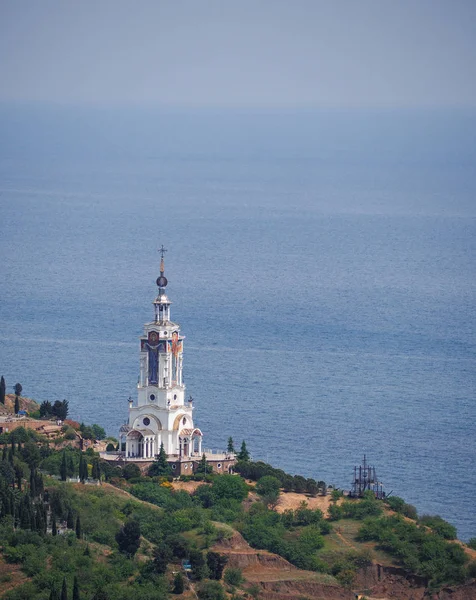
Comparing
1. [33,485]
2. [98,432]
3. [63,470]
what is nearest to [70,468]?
[63,470]

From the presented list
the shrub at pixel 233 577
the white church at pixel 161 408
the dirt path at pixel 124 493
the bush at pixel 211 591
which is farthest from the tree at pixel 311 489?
the bush at pixel 211 591

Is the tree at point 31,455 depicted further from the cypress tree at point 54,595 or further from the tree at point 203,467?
the cypress tree at point 54,595

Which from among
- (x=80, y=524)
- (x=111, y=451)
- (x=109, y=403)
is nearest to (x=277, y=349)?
(x=109, y=403)

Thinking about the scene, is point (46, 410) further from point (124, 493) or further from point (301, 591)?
point (301, 591)

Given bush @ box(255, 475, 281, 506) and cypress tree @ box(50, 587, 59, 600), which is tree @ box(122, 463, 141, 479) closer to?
bush @ box(255, 475, 281, 506)

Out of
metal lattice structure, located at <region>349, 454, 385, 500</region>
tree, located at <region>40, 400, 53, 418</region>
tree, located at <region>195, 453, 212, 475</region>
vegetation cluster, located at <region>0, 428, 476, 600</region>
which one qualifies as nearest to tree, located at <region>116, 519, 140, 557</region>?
vegetation cluster, located at <region>0, 428, 476, 600</region>
